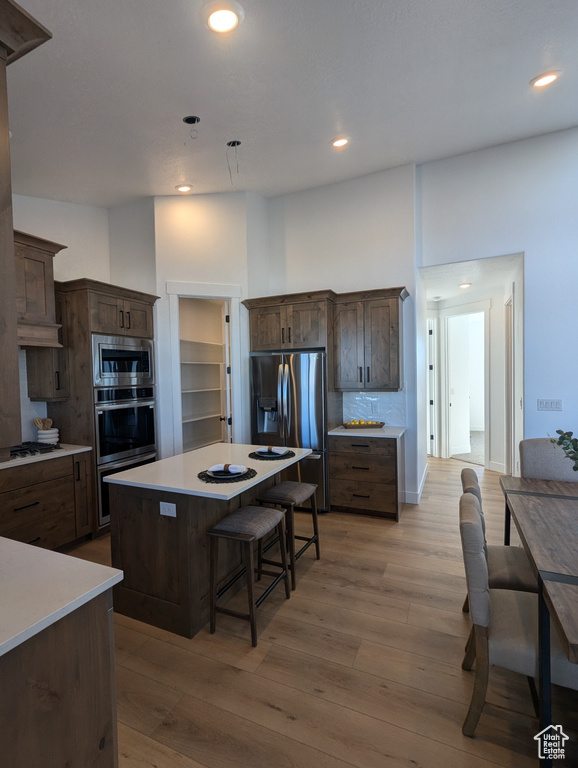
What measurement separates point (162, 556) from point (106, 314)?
242 centimetres

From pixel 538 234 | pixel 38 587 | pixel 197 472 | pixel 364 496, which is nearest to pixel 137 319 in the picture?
pixel 197 472

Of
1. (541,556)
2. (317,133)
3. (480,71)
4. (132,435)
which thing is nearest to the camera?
(541,556)

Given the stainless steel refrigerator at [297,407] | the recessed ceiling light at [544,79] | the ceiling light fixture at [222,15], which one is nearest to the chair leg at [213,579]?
the stainless steel refrigerator at [297,407]

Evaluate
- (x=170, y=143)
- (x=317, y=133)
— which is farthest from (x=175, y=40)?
(x=317, y=133)

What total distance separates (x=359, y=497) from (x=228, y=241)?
3220 millimetres

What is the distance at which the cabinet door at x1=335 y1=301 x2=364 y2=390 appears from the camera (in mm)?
4152

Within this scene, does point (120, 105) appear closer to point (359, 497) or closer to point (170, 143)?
point (170, 143)

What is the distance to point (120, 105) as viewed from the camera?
2852 millimetres

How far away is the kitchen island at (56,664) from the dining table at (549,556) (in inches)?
53.5

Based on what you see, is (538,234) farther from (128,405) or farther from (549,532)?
(128,405)

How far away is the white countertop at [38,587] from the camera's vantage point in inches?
37.3

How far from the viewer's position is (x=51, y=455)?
10.3ft

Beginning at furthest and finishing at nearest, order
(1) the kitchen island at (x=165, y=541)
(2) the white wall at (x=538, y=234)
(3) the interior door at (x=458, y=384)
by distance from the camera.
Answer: (3) the interior door at (x=458, y=384) < (2) the white wall at (x=538, y=234) < (1) the kitchen island at (x=165, y=541)

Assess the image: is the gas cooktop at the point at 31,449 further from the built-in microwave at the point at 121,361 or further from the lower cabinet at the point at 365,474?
the lower cabinet at the point at 365,474
